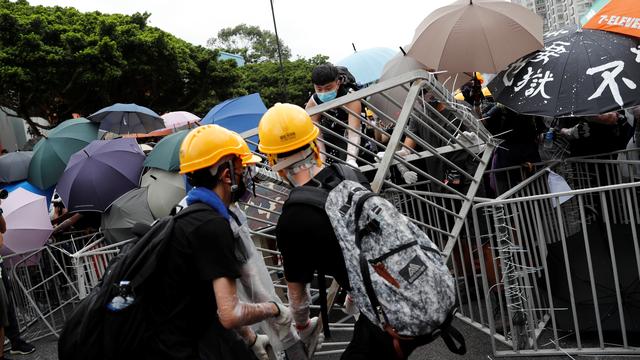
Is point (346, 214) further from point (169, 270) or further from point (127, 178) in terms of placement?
point (127, 178)

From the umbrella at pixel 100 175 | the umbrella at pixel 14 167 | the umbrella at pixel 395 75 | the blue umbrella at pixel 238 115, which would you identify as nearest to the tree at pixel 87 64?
the blue umbrella at pixel 238 115

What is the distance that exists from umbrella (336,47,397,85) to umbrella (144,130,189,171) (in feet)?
13.1

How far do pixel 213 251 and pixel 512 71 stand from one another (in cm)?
399

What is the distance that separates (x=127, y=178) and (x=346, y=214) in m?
5.40

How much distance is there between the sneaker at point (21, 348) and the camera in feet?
20.3

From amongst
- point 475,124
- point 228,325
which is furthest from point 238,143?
point 475,124

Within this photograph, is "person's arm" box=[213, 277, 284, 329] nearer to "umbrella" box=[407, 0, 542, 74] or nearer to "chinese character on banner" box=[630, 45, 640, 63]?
"umbrella" box=[407, 0, 542, 74]

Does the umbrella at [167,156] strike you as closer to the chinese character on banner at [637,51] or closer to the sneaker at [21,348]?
the sneaker at [21,348]

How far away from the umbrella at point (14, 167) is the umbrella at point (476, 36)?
6.04 metres

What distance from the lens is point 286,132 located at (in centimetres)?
257

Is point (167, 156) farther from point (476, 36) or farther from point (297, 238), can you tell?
point (297, 238)

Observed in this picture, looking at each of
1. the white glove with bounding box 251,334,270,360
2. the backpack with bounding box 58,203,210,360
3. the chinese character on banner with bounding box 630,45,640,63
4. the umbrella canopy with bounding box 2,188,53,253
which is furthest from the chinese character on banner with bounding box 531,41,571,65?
the umbrella canopy with bounding box 2,188,53,253

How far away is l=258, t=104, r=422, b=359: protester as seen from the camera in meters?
2.32

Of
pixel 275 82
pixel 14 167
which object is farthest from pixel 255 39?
pixel 14 167
